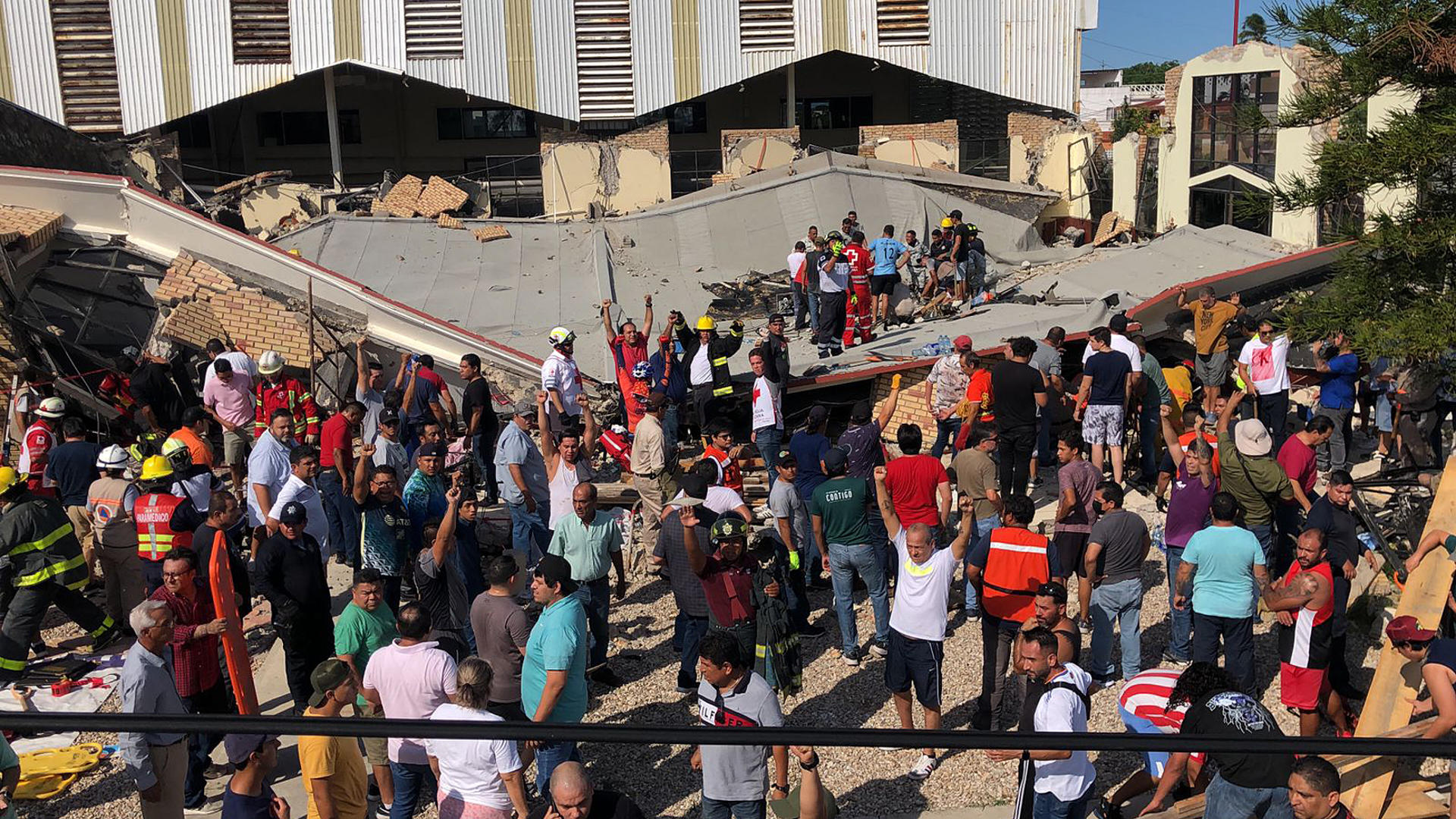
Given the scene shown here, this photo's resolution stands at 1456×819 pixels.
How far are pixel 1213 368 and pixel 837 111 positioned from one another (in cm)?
2000

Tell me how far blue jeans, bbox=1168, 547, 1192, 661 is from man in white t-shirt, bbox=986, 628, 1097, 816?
2626 millimetres

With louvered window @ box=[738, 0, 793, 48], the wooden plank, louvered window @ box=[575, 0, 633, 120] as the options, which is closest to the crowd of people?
the wooden plank

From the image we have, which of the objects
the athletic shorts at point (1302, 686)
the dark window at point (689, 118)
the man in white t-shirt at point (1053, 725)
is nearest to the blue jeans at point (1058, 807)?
the man in white t-shirt at point (1053, 725)

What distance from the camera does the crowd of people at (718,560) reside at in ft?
19.5

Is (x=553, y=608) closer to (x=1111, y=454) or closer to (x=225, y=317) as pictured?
(x=1111, y=454)

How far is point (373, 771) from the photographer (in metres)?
6.94

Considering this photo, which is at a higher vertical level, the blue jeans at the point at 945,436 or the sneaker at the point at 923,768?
the blue jeans at the point at 945,436

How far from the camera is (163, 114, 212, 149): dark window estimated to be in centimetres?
3030

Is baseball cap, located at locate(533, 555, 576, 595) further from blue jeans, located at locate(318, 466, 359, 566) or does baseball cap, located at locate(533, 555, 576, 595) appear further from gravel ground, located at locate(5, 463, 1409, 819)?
blue jeans, located at locate(318, 466, 359, 566)

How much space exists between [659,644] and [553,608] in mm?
2976

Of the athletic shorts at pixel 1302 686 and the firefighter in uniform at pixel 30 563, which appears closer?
the athletic shorts at pixel 1302 686

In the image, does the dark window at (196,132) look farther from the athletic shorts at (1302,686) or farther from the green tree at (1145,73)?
the green tree at (1145,73)

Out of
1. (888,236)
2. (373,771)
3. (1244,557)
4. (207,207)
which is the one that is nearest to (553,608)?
(373,771)

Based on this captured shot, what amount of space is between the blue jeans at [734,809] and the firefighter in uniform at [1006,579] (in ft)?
7.43
